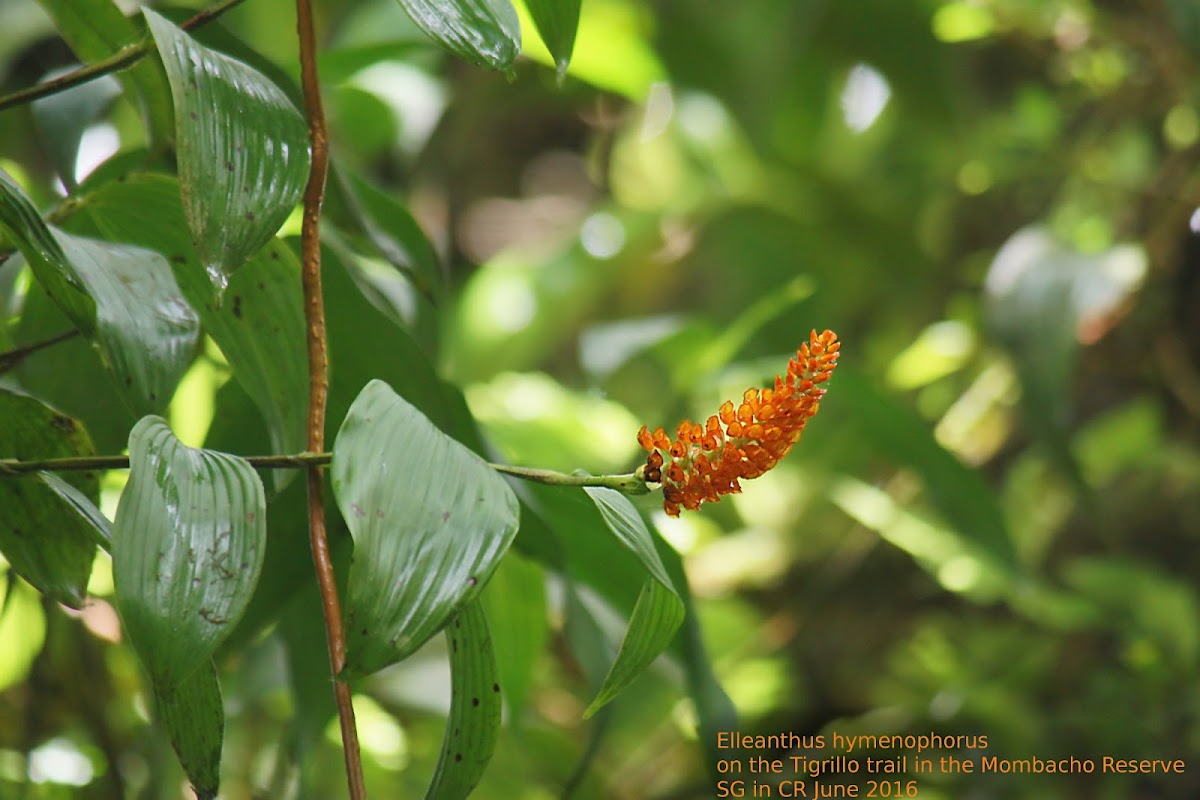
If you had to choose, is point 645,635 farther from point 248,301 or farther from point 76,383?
point 76,383

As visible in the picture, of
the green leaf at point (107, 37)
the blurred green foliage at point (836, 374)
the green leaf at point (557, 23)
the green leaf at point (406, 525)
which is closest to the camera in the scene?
the green leaf at point (406, 525)

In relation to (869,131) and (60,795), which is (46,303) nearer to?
(60,795)

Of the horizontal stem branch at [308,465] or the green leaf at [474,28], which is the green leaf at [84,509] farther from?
the green leaf at [474,28]

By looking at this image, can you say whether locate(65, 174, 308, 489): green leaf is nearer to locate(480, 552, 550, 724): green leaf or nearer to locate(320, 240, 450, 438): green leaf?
locate(320, 240, 450, 438): green leaf

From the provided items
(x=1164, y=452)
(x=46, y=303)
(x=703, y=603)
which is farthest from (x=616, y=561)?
(x=1164, y=452)
